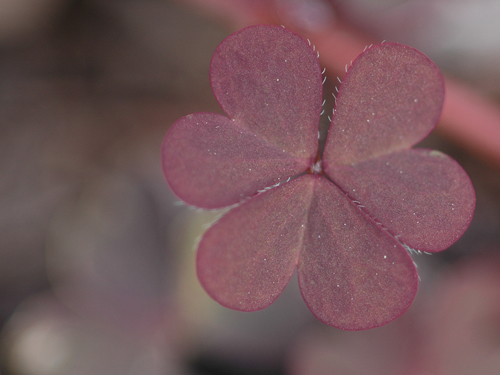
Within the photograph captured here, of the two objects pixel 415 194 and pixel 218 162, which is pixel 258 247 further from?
pixel 415 194

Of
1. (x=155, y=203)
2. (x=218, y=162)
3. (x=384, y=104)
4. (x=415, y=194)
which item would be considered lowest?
(x=155, y=203)

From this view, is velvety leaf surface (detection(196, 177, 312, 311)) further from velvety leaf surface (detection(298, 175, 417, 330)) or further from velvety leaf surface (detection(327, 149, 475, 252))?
velvety leaf surface (detection(327, 149, 475, 252))

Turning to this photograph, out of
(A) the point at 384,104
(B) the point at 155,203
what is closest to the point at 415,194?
(A) the point at 384,104

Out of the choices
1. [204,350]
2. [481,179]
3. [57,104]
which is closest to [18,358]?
[204,350]

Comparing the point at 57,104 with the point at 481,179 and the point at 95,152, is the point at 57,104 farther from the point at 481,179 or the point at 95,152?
the point at 481,179

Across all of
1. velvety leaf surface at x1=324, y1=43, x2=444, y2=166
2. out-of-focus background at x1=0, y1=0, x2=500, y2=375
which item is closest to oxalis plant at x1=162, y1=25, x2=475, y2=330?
velvety leaf surface at x1=324, y1=43, x2=444, y2=166

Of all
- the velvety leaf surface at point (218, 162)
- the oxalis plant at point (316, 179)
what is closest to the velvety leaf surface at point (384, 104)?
the oxalis plant at point (316, 179)

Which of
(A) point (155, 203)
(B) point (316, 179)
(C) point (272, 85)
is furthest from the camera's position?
(A) point (155, 203)
